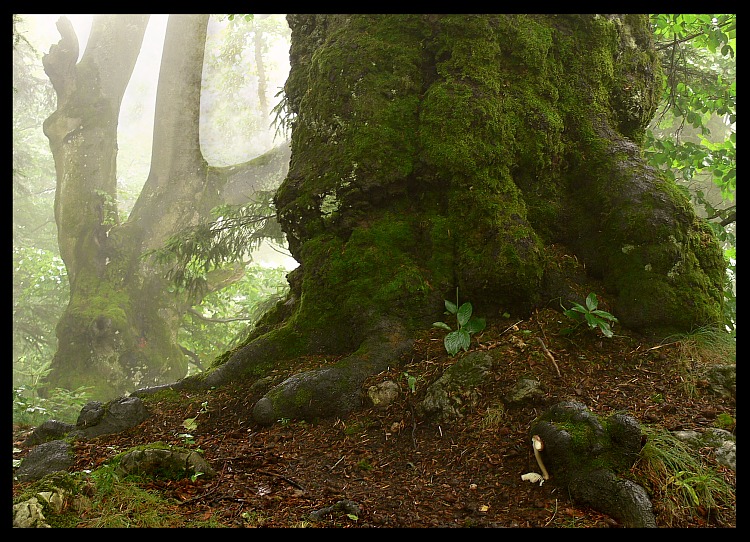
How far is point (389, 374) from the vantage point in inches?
145

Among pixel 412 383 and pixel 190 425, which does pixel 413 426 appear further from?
pixel 190 425

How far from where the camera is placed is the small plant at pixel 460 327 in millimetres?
3566

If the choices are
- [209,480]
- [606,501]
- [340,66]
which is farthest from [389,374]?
[340,66]

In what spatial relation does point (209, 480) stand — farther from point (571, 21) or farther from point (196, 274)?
point (196, 274)

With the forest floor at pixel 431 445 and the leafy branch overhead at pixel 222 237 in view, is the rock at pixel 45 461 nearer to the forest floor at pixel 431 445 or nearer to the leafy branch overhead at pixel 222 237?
the forest floor at pixel 431 445

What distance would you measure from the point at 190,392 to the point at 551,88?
3.94m

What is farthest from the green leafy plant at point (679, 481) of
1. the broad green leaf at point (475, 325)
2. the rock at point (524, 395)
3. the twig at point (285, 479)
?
the twig at point (285, 479)

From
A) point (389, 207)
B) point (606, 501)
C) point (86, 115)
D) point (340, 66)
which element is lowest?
point (606, 501)

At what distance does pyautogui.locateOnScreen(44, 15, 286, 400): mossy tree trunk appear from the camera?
32.8 feet

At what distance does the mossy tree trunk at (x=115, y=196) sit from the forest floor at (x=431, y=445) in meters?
6.67

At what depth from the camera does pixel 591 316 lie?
357 centimetres

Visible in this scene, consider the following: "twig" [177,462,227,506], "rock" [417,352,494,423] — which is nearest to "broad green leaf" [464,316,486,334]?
"rock" [417,352,494,423]

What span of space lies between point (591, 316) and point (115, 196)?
1042cm

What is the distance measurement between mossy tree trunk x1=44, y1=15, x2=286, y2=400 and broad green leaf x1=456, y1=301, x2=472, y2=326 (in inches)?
318
